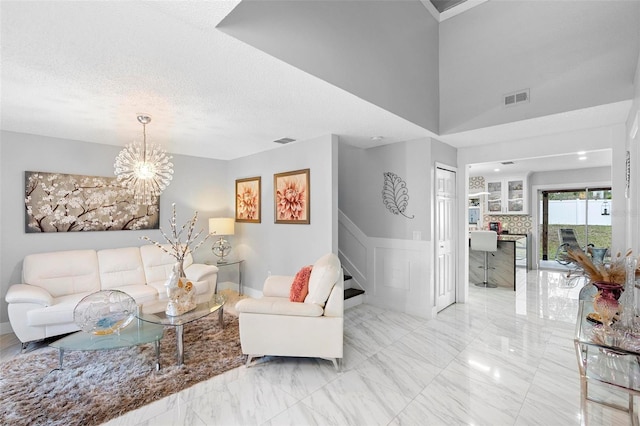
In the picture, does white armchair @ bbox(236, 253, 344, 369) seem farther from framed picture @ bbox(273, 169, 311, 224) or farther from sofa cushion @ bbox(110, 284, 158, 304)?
sofa cushion @ bbox(110, 284, 158, 304)

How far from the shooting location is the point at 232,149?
472cm

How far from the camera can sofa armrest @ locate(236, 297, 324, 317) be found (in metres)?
2.56

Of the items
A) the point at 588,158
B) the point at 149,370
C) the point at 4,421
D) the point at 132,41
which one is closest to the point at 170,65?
the point at 132,41

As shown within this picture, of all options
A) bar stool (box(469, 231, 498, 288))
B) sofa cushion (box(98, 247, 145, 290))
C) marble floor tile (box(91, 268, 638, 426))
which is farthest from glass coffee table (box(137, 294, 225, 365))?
bar stool (box(469, 231, 498, 288))

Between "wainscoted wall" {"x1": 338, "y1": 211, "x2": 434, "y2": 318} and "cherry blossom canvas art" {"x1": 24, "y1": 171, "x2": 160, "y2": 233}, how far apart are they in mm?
3253

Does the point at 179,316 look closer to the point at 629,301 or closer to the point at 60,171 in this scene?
the point at 60,171

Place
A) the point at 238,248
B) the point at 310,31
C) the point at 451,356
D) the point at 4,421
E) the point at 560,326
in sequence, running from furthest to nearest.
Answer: the point at 238,248, the point at 560,326, the point at 451,356, the point at 310,31, the point at 4,421

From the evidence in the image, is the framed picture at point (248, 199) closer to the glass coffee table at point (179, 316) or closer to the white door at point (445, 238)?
the glass coffee table at point (179, 316)

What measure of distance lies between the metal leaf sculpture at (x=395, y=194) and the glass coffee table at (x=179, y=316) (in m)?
2.66

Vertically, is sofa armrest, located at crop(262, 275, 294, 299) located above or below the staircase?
above

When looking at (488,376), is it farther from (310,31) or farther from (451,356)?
(310,31)

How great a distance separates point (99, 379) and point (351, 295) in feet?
10.2

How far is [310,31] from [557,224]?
8.18m

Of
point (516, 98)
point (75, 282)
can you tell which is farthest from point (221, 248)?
point (516, 98)
